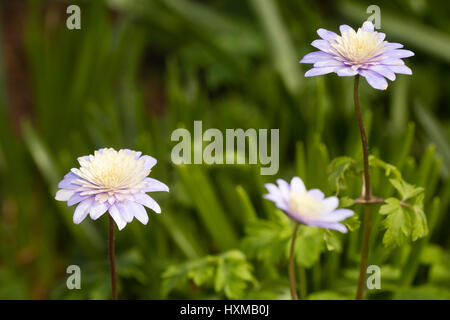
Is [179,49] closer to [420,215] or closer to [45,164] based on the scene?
[45,164]

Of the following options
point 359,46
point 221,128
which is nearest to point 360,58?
point 359,46

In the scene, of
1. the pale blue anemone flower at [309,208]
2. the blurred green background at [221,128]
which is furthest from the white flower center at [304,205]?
the blurred green background at [221,128]

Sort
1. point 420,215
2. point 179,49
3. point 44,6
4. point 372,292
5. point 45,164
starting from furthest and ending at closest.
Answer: point 44,6
point 179,49
point 45,164
point 372,292
point 420,215

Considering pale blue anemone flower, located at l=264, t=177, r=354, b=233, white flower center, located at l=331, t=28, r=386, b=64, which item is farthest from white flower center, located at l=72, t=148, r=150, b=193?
white flower center, located at l=331, t=28, r=386, b=64

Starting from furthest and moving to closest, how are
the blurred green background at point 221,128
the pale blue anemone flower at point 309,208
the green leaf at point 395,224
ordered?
the blurred green background at point 221,128 < the green leaf at point 395,224 < the pale blue anemone flower at point 309,208

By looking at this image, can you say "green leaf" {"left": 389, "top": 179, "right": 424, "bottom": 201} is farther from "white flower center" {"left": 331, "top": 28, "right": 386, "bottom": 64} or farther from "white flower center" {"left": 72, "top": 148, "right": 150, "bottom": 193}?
"white flower center" {"left": 72, "top": 148, "right": 150, "bottom": 193}

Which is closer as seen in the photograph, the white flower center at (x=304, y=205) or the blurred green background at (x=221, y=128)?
the white flower center at (x=304, y=205)

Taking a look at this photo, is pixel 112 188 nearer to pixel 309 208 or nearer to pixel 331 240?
pixel 309 208

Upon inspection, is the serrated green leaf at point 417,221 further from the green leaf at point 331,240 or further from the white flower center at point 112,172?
the white flower center at point 112,172
